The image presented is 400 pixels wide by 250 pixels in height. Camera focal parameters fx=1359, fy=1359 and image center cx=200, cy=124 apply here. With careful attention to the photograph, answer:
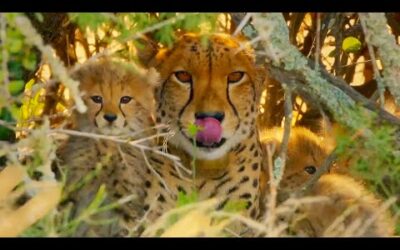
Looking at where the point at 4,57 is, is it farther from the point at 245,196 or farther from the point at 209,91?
the point at 245,196

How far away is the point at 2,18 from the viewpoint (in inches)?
151

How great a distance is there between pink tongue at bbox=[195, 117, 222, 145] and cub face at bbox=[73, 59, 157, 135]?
0.20 meters

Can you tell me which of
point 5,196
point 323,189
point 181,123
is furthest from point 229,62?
point 5,196

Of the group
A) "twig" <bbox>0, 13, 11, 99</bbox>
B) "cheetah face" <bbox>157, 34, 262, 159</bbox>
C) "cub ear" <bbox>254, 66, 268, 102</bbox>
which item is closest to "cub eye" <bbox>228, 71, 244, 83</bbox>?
"cheetah face" <bbox>157, 34, 262, 159</bbox>

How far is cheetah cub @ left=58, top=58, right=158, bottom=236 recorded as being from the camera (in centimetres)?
480

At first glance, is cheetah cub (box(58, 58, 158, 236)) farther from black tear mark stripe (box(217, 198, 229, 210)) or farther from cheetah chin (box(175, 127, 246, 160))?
black tear mark stripe (box(217, 198, 229, 210))

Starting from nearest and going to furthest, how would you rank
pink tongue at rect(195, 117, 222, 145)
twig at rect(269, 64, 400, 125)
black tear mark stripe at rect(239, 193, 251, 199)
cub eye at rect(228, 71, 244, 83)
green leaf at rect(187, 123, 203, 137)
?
green leaf at rect(187, 123, 203, 137) < twig at rect(269, 64, 400, 125) < pink tongue at rect(195, 117, 222, 145) < cub eye at rect(228, 71, 244, 83) < black tear mark stripe at rect(239, 193, 251, 199)

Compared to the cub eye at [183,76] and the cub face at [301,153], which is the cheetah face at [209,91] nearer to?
the cub eye at [183,76]

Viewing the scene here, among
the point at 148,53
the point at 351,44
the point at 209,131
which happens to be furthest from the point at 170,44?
the point at 351,44

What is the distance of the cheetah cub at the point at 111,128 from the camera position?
15.7 feet

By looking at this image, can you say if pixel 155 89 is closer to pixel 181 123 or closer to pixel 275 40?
pixel 181 123

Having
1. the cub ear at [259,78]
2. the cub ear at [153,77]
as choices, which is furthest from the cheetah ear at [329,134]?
the cub ear at [153,77]

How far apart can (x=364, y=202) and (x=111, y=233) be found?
106cm

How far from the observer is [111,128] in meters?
4.84
